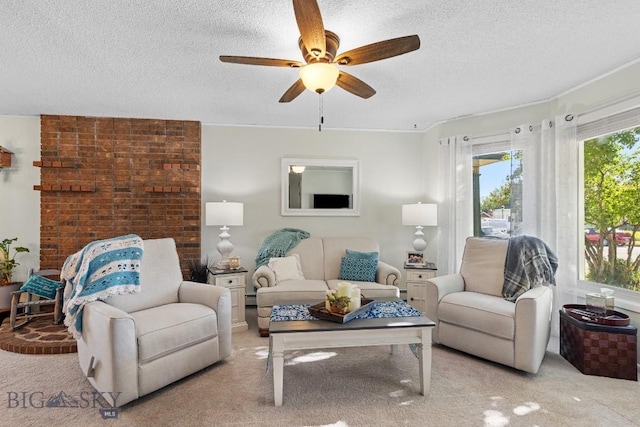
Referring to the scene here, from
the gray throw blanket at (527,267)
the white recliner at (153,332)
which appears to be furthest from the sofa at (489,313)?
the white recliner at (153,332)

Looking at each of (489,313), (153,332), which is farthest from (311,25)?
(489,313)

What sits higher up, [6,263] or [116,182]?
[116,182]

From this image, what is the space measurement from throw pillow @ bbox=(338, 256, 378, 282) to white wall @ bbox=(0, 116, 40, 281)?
3.75m

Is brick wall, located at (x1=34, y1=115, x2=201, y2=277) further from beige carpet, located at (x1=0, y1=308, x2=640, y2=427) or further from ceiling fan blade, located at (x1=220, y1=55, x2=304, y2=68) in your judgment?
ceiling fan blade, located at (x1=220, y1=55, x2=304, y2=68)

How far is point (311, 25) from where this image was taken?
5.47ft

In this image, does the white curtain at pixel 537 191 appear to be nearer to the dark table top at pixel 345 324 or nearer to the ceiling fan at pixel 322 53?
the dark table top at pixel 345 324

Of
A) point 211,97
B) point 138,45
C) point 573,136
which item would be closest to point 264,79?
point 211,97

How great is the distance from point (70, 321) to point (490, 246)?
3.58 m

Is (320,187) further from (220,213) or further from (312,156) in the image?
(220,213)

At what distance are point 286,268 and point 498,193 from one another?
263 centimetres

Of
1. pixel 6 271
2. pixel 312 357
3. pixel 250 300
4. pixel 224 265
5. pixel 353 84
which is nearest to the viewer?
pixel 353 84

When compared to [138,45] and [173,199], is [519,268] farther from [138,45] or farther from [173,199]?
[173,199]

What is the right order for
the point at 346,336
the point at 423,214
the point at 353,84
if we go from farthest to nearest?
the point at 423,214, the point at 353,84, the point at 346,336

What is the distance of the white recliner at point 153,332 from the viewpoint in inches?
77.7
